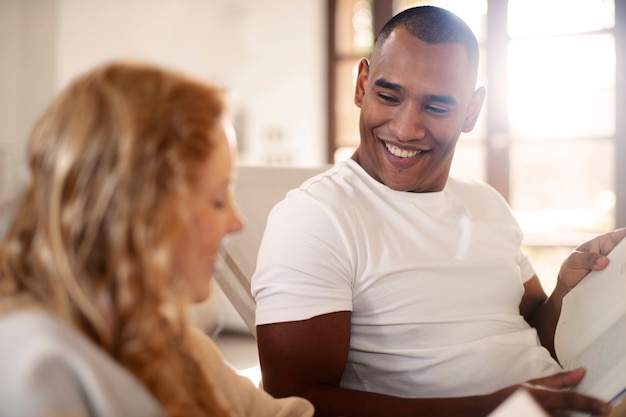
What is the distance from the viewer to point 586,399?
1.02 m

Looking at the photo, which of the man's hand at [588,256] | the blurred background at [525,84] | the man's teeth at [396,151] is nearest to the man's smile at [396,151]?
the man's teeth at [396,151]

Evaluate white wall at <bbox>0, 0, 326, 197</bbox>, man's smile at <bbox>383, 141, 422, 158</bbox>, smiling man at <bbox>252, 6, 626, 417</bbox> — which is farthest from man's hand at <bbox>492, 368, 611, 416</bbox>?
white wall at <bbox>0, 0, 326, 197</bbox>

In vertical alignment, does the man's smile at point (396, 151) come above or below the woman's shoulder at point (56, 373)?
above

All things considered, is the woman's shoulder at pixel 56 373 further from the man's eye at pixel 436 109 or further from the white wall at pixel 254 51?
the white wall at pixel 254 51

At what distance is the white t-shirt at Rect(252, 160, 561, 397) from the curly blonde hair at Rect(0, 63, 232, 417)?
46 cm

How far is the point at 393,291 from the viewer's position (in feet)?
4.08

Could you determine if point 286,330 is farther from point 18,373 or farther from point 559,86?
point 559,86

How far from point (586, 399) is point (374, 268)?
1.30 feet

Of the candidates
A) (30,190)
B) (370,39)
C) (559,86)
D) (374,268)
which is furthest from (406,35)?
(370,39)

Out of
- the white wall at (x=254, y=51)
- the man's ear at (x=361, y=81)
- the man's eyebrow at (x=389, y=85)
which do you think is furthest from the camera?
the white wall at (x=254, y=51)

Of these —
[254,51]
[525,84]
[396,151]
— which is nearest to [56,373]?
[396,151]

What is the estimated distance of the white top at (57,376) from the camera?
574mm

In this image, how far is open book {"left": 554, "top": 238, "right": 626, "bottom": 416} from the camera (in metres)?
1.08

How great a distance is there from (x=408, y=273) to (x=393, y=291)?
0.04m
